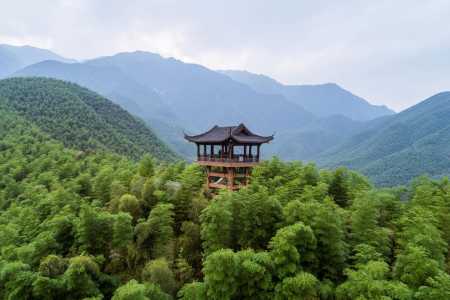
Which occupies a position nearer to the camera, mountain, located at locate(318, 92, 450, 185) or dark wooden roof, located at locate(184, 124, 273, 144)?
dark wooden roof, located at locate(184, 124, 273, 144)

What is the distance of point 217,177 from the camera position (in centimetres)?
2186

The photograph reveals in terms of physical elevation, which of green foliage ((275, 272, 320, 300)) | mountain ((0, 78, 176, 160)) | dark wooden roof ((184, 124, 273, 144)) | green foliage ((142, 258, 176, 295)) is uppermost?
mountain ((0, 78, 176, 160))

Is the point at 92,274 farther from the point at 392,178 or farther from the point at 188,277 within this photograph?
the point at 392,178

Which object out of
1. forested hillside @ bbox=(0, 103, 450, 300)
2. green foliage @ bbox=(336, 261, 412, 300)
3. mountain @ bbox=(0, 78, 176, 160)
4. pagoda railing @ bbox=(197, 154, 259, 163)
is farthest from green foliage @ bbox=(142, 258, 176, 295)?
mountain @ bbox=(0, 78, 176, 160)

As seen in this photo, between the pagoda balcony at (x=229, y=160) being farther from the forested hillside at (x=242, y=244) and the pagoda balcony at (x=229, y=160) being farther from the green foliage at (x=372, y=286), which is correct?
the green foliage at (x=372, y=286)

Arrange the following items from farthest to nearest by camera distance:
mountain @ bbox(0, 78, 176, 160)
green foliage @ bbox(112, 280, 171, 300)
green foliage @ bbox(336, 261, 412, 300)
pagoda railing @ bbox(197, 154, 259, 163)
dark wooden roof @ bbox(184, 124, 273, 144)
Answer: mountain @ bbox(0, 78, 176, 160), pagoda railing @ bbox(197, 154, 259, 163), dark wooden roof @ bbox(184, 124, 273, 144), green foliage @ bbox(112, 280, 171, 300), green foliage @ bbox(336, 261, 412, 300)

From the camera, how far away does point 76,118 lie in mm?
59812

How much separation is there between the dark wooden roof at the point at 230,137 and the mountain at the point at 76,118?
32982 mm

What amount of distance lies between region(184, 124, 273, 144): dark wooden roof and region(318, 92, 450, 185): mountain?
63688 mm

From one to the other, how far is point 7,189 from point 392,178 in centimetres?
7917

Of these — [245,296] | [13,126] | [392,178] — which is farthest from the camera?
[392,178]

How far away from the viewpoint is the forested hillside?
1011cm

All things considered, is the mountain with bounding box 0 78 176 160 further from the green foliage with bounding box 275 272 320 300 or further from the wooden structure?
the green foliage with bounding box 275 272 320 300

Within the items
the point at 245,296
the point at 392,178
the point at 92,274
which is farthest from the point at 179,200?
the point at 392,178
